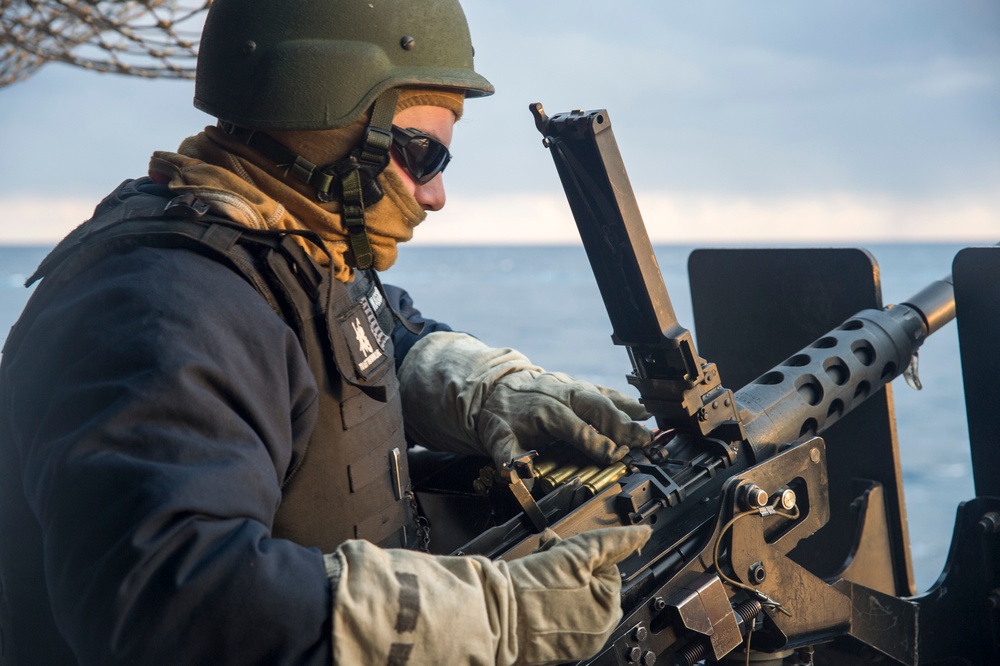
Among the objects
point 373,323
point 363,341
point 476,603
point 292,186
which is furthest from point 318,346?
point 476,603

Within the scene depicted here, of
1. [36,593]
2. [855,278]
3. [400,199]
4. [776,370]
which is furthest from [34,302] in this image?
[855,278]

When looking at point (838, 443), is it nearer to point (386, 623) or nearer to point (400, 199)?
point (400, 199)

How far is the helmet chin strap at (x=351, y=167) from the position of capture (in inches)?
71.3

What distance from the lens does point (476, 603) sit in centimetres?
141

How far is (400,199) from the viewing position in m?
1.90

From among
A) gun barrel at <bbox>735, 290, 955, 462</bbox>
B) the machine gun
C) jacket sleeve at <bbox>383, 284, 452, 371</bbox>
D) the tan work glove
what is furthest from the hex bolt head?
jacket sleeve at <bbox>383, 284, 452, 371</bbox>

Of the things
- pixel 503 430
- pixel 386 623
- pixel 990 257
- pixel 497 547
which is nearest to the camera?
pixel 386 623

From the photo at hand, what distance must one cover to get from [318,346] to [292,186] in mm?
331

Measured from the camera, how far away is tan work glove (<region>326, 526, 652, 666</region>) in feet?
4.43

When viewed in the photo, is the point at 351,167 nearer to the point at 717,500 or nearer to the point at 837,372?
the point at 717,500

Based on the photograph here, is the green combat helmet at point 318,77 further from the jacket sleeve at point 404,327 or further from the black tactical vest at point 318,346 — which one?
the jacket sleeve at point 404,327

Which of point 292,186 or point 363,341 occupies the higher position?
point 292,186

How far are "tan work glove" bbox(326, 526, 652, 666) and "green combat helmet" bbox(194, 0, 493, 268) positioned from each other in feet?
2.35

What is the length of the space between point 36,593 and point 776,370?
5.79 feet
